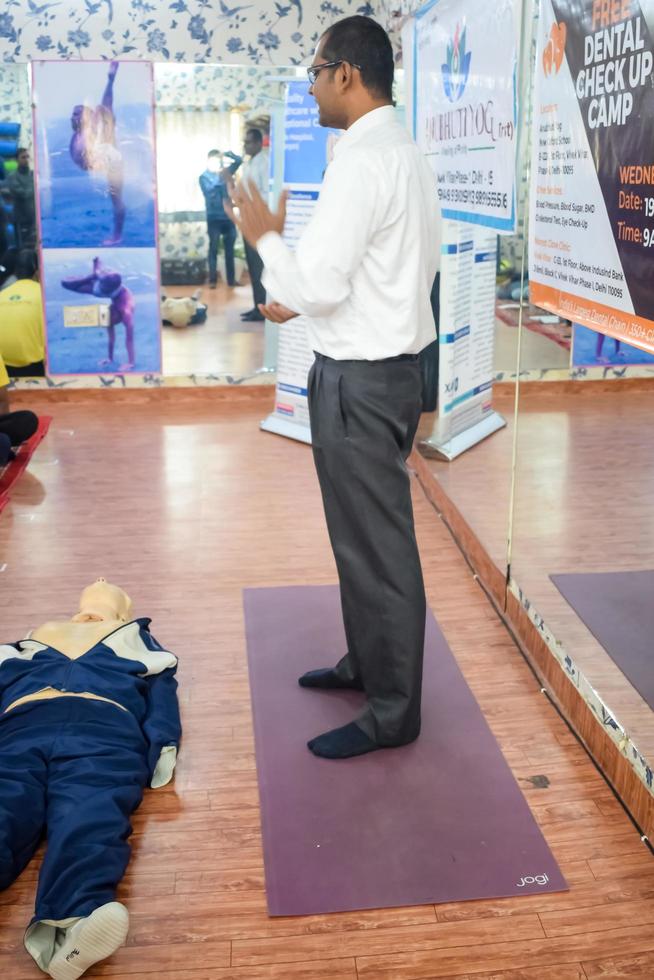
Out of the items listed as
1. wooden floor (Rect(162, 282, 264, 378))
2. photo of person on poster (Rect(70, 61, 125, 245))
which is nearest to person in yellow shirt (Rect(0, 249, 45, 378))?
photo of person on poster (Rect(70, 61, 125, 245))

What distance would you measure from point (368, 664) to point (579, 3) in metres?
1.59

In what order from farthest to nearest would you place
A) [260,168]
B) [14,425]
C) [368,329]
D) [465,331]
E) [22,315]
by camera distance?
[22,315] < [260,168] < [14,425] < [465,331] < [368,329]

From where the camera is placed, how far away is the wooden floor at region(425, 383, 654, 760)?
2518 millimetres

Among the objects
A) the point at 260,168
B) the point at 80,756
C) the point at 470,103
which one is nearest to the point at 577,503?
the point at 470,103

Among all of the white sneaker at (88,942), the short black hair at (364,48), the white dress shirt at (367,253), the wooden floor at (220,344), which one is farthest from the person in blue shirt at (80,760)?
the wooden floor at (220,344)

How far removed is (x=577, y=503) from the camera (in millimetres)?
2979

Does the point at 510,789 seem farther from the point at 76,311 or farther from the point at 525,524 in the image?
the point at 76,311

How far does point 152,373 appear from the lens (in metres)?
5.82

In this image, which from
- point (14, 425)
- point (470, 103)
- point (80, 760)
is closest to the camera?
point (80, 760)

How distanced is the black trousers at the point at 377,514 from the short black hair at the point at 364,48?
1.95ft

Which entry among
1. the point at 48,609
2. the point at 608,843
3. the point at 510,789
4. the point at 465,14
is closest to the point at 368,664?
the point at 510,789

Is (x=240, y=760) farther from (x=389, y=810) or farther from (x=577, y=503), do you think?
(x=577, y=503)

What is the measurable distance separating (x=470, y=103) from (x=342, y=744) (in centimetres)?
216

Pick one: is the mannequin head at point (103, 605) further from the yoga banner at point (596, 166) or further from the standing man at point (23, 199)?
the standing man at point (23, 199)
